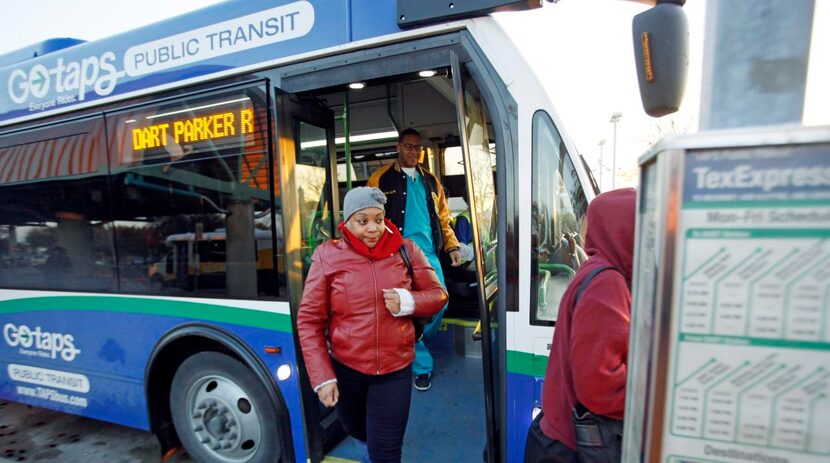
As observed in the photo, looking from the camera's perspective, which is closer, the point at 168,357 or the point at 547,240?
the point at 547,240

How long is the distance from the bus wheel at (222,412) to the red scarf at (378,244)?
4.10 feet

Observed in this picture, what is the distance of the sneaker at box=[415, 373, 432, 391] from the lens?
11.0ft

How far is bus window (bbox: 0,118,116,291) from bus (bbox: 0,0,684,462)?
16mm

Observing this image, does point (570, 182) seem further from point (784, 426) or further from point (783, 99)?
point (784, 426)

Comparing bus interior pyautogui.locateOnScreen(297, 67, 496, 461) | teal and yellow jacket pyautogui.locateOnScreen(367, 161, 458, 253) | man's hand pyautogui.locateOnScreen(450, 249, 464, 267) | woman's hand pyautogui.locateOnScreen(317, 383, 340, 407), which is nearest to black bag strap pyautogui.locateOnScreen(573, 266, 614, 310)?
bus interior pyautogui.locateOnScreen(297, 67, 496, 461)

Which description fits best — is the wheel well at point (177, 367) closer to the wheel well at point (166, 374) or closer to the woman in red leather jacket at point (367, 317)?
the wheel well at point (166, 374)

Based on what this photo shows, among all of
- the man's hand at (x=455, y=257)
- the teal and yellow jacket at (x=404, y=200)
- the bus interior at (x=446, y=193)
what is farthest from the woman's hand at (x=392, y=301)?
the man's hand at (x=455, y=257)

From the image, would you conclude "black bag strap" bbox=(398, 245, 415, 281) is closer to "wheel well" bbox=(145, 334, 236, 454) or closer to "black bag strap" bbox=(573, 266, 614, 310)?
"black bag strap" bbox=(573, 266, 614, 310)

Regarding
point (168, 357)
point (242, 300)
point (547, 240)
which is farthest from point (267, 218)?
point (547, 240)

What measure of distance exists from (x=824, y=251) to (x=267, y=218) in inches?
92.9

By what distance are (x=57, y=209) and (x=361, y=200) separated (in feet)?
8.75

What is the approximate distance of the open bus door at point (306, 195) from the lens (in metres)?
2.43

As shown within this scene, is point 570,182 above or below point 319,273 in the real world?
above

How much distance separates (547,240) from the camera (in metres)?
2.05
